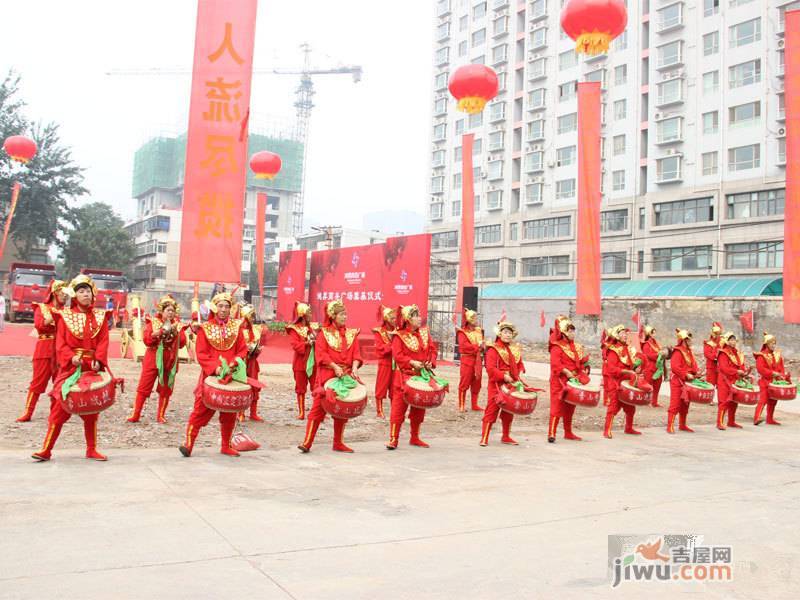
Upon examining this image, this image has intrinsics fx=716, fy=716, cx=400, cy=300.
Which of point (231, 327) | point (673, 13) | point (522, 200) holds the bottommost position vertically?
point (231, 327)

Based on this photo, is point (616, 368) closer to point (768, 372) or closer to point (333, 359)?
point (768, 372)

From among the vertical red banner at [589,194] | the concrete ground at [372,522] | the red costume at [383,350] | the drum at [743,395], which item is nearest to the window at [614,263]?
the vertical red banner at [589,194]

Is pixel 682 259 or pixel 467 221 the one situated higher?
pixel 682 259

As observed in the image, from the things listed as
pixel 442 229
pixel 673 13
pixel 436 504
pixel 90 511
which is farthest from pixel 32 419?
pixel 442 229

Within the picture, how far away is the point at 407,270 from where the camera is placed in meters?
19.2

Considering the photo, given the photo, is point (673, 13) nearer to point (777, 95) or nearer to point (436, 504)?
point (777, 95)

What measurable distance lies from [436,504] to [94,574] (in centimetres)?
260

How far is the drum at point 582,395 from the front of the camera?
8.76 meters

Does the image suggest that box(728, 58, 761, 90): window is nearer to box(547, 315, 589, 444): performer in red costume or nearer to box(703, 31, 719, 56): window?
box(703, 31, 719, 56): window

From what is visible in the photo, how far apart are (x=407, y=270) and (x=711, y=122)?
24086 mm

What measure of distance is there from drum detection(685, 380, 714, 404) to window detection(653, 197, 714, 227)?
27559 mm

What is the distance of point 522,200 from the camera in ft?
149

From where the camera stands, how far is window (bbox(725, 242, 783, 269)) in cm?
3234

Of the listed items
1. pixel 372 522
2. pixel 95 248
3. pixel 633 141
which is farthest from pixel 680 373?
pixel 95 248
